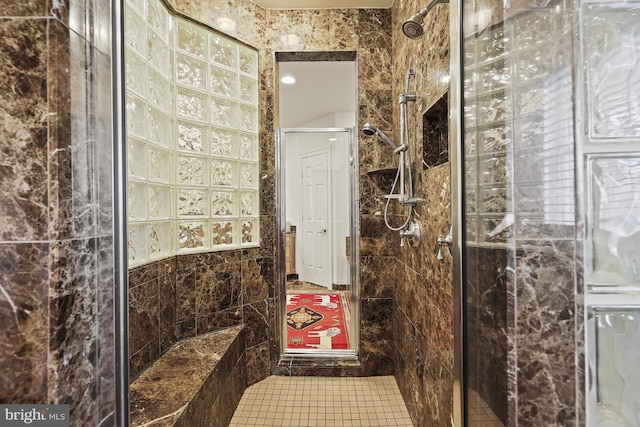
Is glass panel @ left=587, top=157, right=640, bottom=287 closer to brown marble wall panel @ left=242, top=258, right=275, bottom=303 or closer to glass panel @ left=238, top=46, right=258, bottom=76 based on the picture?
brown marble wall panel @ left=242, top=258, right=275, bottom=303

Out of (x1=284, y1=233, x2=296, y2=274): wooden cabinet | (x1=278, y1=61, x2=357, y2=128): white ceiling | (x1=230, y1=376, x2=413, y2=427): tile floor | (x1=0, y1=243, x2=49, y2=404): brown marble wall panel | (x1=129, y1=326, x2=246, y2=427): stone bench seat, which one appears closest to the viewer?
(x1=0, y1=243, x2=49, y2=404): brown marble wall panel

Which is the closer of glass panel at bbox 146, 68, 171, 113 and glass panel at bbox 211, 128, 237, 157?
glass panel at bbox 146, 68, 171, 113

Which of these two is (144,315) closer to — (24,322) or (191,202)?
(191,202)

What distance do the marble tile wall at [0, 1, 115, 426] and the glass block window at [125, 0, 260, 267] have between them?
1.10 m

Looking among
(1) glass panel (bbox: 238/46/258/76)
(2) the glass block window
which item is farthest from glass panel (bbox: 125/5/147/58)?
(1) glass panel (bbox: 238/46/258/76)

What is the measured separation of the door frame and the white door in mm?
197

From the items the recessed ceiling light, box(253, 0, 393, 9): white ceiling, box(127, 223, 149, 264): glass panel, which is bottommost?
box(127, 223, 149, 264): glass panel

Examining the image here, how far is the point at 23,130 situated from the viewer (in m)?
0.45

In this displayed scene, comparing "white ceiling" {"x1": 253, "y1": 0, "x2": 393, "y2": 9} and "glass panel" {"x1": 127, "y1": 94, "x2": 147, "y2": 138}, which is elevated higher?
"white ceiling" {"x1": 253, "y1": 0, "x2": 393, "y2": 9}

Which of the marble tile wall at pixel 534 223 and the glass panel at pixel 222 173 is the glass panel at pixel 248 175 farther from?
the marble tile wall at pixel 534 223

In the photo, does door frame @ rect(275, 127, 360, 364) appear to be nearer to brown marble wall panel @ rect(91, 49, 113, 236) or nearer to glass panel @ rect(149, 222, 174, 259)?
glass panel @ rect(149, 222, 174, 259)

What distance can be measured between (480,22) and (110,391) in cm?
88

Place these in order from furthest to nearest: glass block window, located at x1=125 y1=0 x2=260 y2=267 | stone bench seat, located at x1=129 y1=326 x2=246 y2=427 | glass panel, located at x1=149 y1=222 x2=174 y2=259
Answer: glass panel, located at x1=149 y1=222 x2=174 y2=259 < glass block window, located at x1=125 y1=0 x2=260 y2=267 < stone bench seat, located at x1=129 y1=326 x2=246 y2=427

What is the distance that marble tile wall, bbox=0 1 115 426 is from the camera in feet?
1.47
